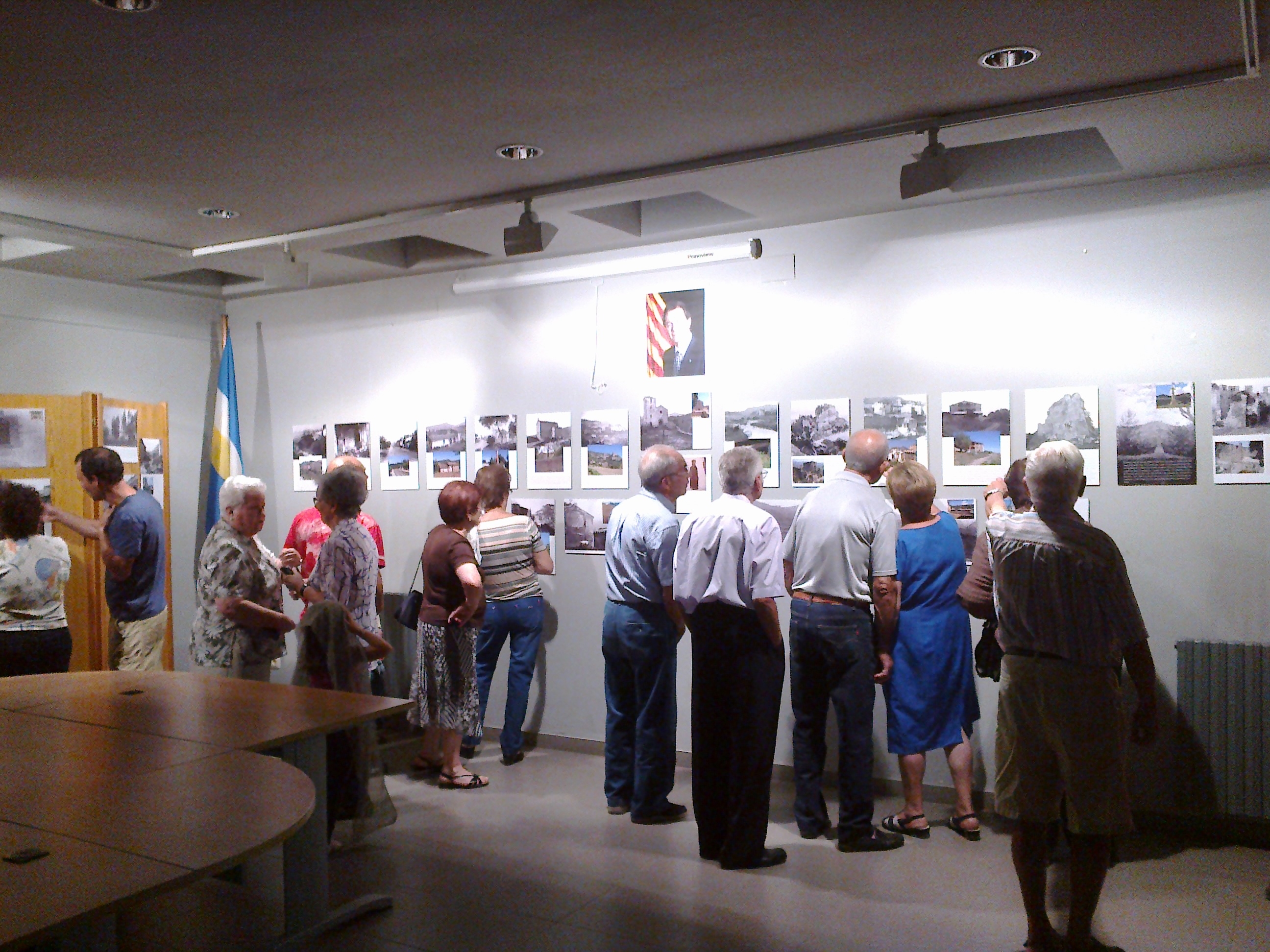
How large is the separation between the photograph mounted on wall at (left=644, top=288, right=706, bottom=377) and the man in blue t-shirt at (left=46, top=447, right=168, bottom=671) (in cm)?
291

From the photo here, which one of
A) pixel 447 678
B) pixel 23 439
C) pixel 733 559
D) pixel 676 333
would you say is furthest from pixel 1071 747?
pixel 23 439

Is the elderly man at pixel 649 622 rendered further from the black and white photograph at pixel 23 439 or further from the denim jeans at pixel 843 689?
the black and white photograph at pixel 23 439

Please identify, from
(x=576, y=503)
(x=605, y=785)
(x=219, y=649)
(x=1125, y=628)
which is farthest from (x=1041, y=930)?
(x=576, y=503)

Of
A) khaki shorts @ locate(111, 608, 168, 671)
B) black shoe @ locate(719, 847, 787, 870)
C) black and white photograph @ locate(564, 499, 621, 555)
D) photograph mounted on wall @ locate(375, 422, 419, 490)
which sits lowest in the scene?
black shoe @ locate(719, 847, 787, 870)

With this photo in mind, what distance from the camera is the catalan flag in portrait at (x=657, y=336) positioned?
6.19 m

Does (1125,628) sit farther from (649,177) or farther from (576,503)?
(576,503)

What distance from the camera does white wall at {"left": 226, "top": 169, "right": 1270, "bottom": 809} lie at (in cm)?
475

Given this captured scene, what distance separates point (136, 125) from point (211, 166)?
1.84 ft

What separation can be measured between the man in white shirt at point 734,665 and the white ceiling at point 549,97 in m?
1.49

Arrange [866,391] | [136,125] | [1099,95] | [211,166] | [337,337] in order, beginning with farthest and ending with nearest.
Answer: [337,337] < [866,391] < [211,166] < [136,125] < [1099,95]

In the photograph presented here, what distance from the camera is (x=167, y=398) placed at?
25.1 ft

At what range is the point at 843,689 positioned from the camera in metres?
4.52

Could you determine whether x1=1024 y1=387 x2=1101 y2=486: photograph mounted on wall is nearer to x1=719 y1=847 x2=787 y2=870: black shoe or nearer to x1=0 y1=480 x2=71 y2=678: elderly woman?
x1=719 y1=847 x2=787 y2=870: black shoe

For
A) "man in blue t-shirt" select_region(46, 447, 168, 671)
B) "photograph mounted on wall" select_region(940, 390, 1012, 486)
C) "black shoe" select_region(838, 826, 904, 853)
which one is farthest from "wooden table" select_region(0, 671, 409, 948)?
"photograph mounted on wall" select_region(940, 390, 1012, 486)
